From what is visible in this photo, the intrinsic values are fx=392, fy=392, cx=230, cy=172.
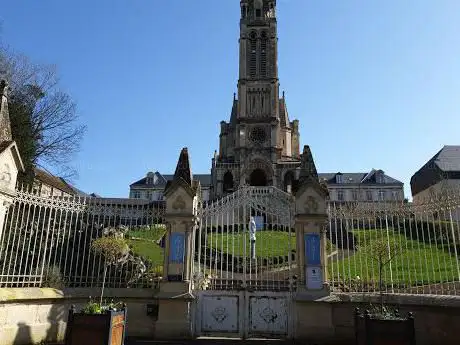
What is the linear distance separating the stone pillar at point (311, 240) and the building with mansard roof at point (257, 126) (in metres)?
42.9

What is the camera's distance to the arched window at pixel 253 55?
63.0 metres

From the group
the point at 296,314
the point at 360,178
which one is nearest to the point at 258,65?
the point at 360,178

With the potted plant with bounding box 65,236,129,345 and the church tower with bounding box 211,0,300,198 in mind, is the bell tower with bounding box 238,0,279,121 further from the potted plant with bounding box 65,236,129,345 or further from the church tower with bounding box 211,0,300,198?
the potted plant with bounding box 65,236,129,345

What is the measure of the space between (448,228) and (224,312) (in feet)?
19.1

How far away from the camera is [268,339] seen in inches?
386

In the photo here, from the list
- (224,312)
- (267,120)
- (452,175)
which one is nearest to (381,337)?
(224,312)

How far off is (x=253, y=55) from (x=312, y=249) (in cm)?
5801

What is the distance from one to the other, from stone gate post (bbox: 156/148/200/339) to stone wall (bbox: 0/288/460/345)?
0.49 meters

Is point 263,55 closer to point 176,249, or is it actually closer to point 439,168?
point 439,168

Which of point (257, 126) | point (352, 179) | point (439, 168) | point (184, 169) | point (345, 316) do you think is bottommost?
point (345, 316)

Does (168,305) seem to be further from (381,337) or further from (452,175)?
(452,175)

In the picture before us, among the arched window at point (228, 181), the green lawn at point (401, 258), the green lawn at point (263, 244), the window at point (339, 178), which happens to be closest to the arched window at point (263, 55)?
the arched window at point (228, 181)

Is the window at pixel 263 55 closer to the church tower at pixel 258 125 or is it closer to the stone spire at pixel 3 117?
the church tower at pixel 258 125

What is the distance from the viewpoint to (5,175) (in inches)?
326
